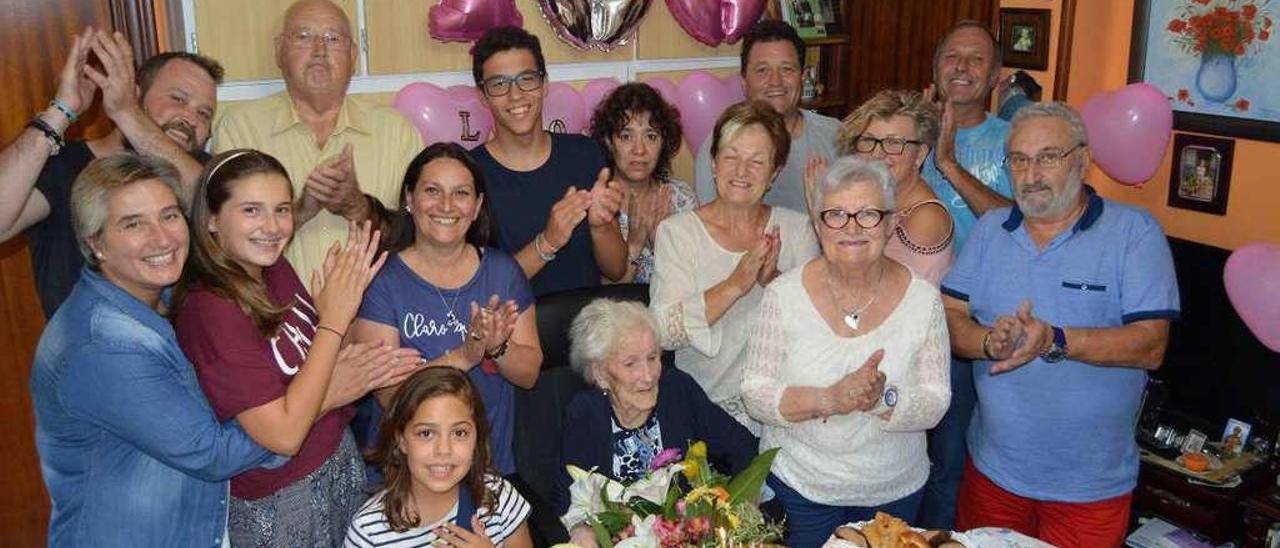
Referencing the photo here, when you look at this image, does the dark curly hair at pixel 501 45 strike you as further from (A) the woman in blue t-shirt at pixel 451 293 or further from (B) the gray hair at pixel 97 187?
(B) the gray hair at pixel 97 187

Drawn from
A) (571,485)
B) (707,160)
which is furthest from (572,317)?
(707,160)

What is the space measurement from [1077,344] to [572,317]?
1290 millimetres

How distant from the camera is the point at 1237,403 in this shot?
3865 mm

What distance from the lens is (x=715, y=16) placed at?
176 inches

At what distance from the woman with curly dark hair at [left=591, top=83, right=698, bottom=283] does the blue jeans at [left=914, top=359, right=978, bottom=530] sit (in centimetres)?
103

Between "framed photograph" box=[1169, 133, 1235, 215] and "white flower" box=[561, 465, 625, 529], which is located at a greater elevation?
"framed photograph" box=[1169, 133, 1235, 215]

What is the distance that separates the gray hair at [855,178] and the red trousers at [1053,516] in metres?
0.85

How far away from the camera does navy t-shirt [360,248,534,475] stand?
252 centimetres

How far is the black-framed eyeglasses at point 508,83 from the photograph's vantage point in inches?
124

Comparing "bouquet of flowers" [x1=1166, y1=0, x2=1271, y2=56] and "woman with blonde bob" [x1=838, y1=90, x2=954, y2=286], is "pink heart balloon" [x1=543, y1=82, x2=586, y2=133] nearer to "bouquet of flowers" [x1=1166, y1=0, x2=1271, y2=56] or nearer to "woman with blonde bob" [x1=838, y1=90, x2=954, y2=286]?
"woman with blonde bob" [x1=838, y1=90, x2=954, y2=286]

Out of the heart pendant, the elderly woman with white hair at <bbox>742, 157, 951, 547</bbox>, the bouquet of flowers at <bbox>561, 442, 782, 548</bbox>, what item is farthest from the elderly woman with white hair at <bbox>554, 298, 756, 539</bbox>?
the heart pendant

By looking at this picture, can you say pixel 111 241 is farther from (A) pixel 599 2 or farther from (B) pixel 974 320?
(A) pixel 599 2

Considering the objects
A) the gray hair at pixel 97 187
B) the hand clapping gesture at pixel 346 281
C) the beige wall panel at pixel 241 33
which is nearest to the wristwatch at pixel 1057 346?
the hand clapping gesture at pixel 346 281

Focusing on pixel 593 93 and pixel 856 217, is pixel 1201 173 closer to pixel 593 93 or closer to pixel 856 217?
pixel 593 93
